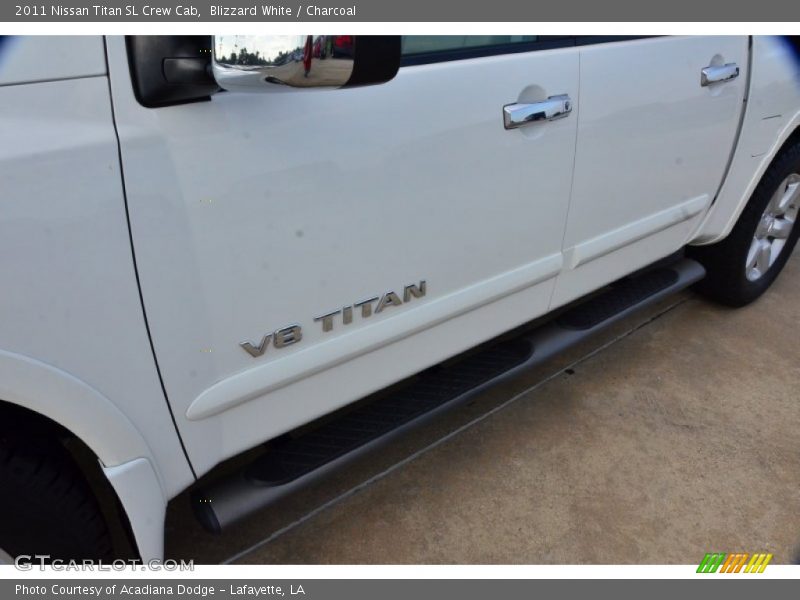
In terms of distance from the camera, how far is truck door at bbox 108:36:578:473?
113cm

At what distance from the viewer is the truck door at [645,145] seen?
5.82ft

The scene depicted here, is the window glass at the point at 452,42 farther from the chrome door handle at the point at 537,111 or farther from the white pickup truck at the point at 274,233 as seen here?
the chrome door handle at the point at 537,111

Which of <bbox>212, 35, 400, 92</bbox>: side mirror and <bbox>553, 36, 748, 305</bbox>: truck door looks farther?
<bbox>553, 36, 748, 305</bbox>: truck door

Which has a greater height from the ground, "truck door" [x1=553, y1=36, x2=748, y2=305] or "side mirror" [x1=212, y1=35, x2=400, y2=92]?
"side mirror" [x1=212, y1=35, x2=400, y2=92]

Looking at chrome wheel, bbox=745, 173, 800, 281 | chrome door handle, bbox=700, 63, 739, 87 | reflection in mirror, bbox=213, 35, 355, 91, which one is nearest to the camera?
reflection in mirror, bbox=213, 35, 355, 91

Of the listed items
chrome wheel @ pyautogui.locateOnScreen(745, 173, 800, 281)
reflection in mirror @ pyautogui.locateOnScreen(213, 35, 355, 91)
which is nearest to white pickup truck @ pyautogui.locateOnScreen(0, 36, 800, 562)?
reflection in mirror @ pyautogui.locateOnScreen(213, 35, 355, 91)

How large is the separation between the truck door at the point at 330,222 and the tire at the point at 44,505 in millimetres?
229

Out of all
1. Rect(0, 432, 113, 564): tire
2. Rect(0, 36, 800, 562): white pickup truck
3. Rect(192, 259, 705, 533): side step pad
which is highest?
Rect(0, 36, 800, 562): white pickup truck

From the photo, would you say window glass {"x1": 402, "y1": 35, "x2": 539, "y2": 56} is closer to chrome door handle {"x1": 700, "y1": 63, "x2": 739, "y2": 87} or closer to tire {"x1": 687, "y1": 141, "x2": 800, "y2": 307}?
chrome door handle {"x1": 700, "y1": 63, "x2": 739, "y2": 87}

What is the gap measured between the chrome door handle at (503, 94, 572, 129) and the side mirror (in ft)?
2.02

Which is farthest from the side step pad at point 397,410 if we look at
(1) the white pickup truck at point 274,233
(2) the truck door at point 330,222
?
(2) the truck door at point 330,222

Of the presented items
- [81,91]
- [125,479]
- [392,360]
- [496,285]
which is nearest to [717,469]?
[496,285]

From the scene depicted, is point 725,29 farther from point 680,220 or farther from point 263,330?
point 263,330

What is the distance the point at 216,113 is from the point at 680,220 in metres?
1.76
